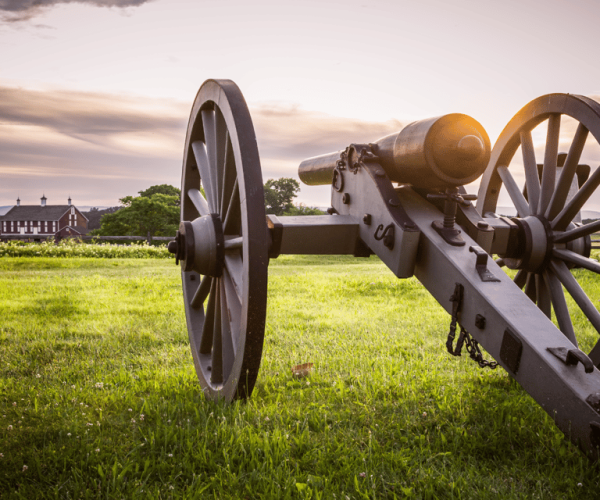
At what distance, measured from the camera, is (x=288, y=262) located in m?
17.4

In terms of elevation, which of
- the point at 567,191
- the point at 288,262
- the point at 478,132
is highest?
the point at 478,132

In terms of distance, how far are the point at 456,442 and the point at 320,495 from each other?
885 mm

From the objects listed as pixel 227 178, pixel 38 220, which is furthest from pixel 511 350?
pixel 38 220

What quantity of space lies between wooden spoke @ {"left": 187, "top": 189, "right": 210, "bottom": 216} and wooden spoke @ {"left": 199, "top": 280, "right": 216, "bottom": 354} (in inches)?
21.7

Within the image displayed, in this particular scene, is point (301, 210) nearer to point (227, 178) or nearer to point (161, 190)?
point (161, 190)

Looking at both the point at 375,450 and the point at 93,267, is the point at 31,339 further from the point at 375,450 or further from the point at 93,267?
the point at 93,267

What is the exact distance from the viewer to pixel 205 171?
3285 mm

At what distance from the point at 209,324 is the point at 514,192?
2479 mm

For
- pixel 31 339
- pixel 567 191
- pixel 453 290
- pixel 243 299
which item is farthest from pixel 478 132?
pixel 31 339

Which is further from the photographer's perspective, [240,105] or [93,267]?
[93,267]

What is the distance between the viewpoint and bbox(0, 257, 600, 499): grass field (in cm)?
201

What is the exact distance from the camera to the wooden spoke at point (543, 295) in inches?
133

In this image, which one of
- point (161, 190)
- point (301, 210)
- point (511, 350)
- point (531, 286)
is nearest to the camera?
point (511, 350)

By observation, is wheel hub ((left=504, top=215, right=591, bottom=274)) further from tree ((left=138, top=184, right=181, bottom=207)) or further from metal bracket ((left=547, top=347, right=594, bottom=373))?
tree ((left=138, top=184, right=181, bottom=207))
